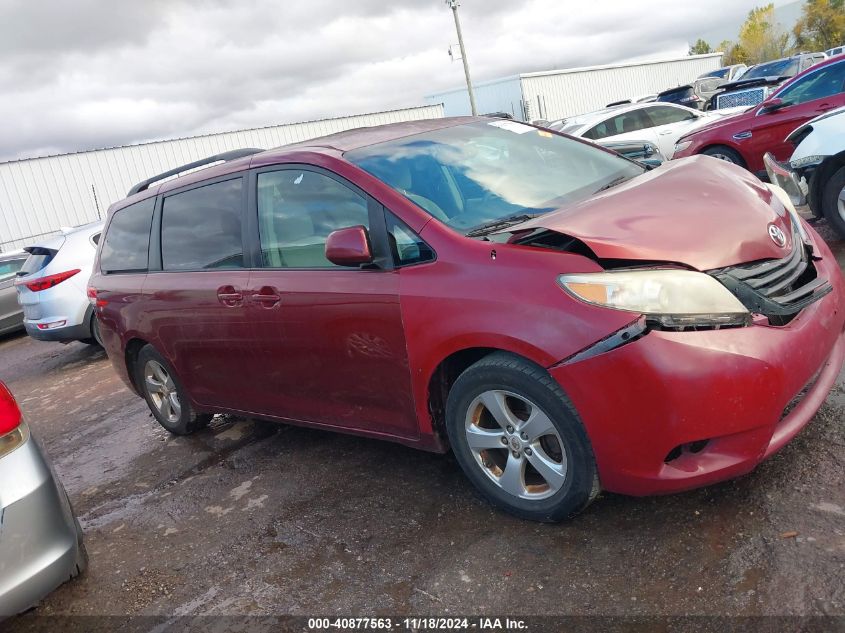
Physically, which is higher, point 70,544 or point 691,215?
point 691,215

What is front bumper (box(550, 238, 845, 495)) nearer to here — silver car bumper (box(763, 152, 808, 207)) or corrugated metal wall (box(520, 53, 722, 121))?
silver car bumper (box(763, 152, 808, 207))

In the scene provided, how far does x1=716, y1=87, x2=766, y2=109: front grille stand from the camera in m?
15.1

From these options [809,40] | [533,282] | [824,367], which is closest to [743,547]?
[824,367]

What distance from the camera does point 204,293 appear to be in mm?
4078

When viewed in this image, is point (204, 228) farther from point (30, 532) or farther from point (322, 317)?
point (30, 532)

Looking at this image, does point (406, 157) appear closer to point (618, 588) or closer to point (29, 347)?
point (618, 588)

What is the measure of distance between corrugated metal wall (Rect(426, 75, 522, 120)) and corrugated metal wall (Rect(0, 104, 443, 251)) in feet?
35.4

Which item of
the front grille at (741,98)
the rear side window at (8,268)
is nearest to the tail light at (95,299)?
the rear side window at (8,268)

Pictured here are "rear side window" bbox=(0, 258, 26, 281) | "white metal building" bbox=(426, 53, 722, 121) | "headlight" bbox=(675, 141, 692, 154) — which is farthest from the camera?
"white metal building" bbox=(426, 53, 722, 121)

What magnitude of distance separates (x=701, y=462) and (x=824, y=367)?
774 mm

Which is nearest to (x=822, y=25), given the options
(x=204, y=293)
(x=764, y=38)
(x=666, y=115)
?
(x=764, y=38)

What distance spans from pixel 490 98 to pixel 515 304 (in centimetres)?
3712

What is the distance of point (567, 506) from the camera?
285 centimetres

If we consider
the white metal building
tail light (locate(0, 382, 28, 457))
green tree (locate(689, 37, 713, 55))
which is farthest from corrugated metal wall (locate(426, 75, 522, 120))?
green tree (locate(689, 37, 713, 55))
